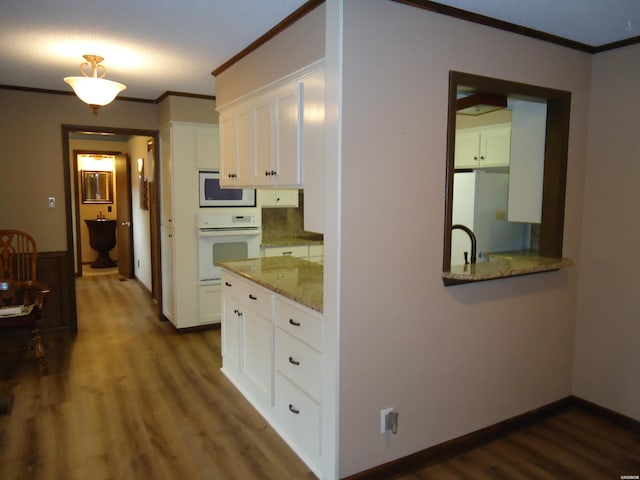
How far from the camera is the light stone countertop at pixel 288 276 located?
8.00 ft

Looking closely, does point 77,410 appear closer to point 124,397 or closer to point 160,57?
point 124,397

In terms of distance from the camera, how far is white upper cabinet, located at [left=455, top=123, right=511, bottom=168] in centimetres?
397

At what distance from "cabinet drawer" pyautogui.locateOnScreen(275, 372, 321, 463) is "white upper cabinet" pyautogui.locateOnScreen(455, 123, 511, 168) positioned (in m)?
2.66

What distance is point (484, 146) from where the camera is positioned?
4.13m

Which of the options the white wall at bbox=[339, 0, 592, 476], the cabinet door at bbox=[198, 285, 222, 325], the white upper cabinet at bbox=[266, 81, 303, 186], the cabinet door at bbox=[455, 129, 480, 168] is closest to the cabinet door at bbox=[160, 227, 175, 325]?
the cabinet door at bbox=[198, 285, 222, 325]

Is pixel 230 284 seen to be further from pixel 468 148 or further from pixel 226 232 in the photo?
pixel 468 148

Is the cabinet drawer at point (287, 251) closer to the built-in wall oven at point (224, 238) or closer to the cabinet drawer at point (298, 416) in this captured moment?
the built-in wall oven at point (224, 238)

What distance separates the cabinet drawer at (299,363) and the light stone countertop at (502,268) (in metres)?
0.80

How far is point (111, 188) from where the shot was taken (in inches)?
331

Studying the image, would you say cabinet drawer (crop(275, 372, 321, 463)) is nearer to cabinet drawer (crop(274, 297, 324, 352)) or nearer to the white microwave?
cabinet drawer (crop(274, 297, 324, 352))

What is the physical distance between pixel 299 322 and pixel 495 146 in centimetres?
259

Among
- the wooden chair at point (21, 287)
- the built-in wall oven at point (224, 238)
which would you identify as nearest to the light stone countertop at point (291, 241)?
the built-in wall oven at point (224, 238)

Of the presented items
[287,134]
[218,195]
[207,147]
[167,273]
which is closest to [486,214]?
[287,134]

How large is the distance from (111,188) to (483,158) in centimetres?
676
